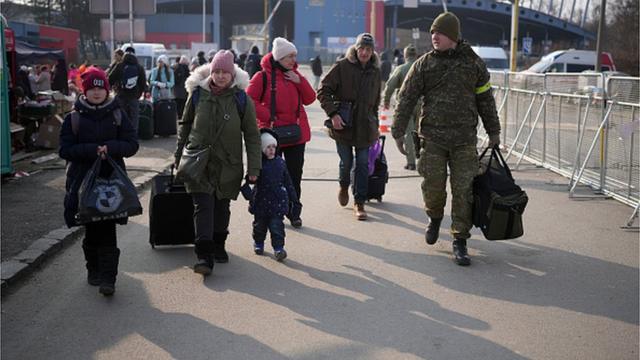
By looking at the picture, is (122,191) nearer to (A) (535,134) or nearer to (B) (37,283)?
(B) (37,283)

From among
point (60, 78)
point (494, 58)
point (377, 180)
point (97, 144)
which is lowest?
point (377, 180)

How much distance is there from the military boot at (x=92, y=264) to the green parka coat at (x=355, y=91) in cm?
314

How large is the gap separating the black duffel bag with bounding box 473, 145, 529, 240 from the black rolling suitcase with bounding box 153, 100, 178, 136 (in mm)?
11371

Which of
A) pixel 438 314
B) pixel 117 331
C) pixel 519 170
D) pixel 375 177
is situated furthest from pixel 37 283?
pixel 519 170

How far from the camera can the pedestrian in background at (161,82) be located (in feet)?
60.0

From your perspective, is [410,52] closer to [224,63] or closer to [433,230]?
[433,230]

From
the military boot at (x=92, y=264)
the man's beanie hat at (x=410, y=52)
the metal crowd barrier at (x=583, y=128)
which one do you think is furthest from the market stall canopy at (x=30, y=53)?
the military boot at (x=92, y=264)

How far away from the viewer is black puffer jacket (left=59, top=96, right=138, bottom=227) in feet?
19.0

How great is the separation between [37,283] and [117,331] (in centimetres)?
152

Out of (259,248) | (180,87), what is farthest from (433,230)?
(180,87)

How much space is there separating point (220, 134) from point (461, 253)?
2268 mm

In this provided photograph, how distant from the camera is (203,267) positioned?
629 centimetres

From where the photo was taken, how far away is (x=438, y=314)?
5465 millimetres

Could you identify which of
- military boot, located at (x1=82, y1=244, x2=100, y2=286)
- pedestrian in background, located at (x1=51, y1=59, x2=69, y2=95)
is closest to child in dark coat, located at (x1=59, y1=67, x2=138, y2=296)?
military boot, located at (x1=82, y1=244, x2=100, y2=286)
